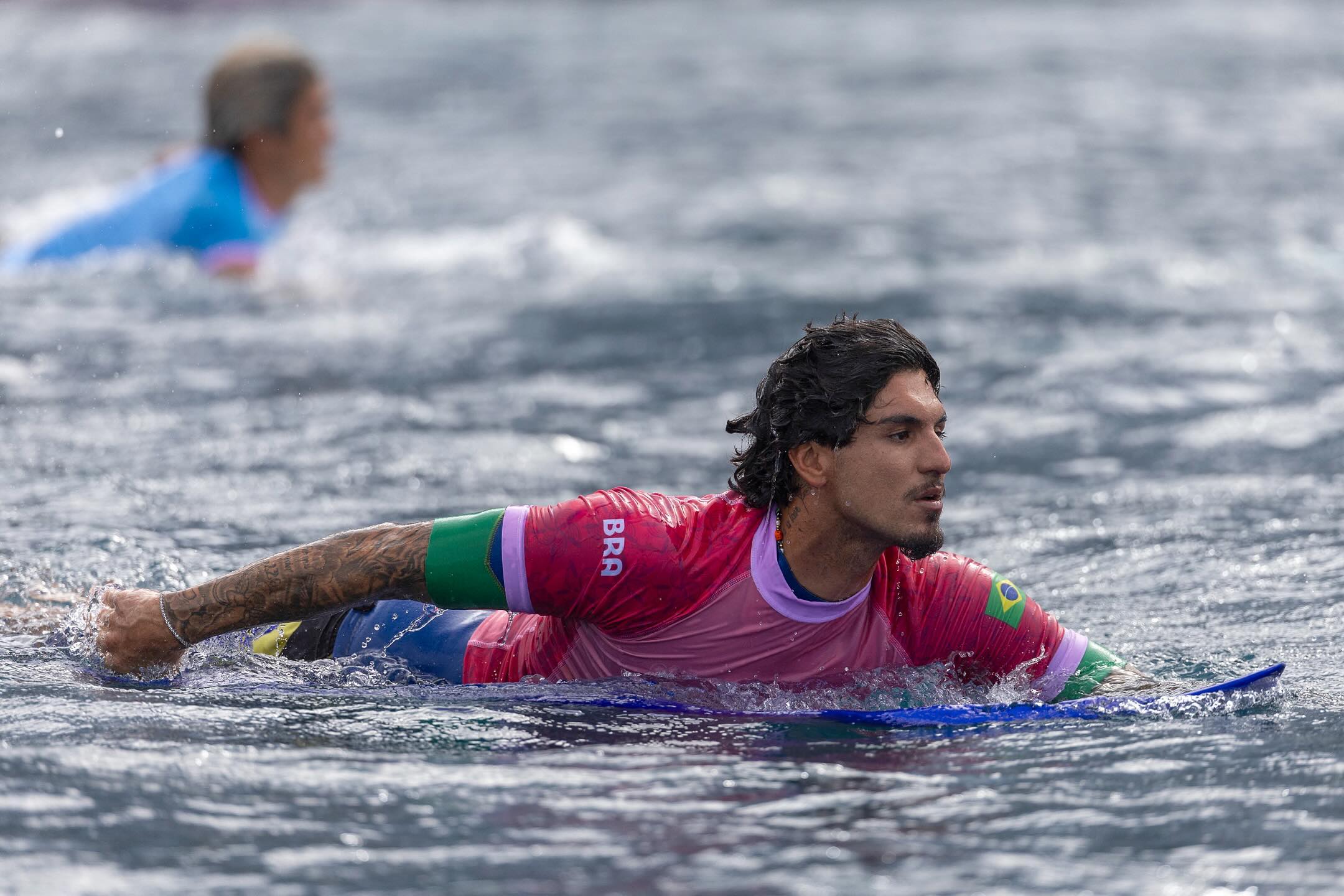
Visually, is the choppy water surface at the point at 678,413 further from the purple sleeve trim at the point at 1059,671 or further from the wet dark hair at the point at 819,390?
the wet dark hair at the point at 819,390

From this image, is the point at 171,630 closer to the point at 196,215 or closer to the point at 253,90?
the point at 253,90

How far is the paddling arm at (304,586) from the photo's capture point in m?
4.51

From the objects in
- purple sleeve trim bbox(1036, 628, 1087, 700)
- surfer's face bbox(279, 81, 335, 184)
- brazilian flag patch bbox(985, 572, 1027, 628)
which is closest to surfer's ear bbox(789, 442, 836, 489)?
brazilian flag patch bbox(985, 572, 1027, 628)

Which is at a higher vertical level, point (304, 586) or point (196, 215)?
point (196, 215)

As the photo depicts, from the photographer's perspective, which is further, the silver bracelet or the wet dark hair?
the silver bracelet

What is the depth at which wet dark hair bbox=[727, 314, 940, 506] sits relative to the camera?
4.62 m

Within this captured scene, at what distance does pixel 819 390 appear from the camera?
184 inches

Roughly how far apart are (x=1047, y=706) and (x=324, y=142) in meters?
6.73

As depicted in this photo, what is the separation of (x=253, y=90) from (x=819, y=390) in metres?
6.33

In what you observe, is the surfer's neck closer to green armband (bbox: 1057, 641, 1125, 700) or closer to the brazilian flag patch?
the brazilian flag patch

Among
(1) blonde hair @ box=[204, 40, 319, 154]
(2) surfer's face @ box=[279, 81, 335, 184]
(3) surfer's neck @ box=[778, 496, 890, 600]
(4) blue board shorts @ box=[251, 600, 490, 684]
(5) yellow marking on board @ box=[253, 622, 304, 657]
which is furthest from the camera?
(2) surfer's face @ box=[279, 81, 335, 184]

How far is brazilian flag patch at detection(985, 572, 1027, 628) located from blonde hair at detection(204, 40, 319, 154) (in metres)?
6.57

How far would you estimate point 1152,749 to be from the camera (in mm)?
4555

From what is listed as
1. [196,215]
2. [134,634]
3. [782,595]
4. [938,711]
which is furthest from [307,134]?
[938,711]
